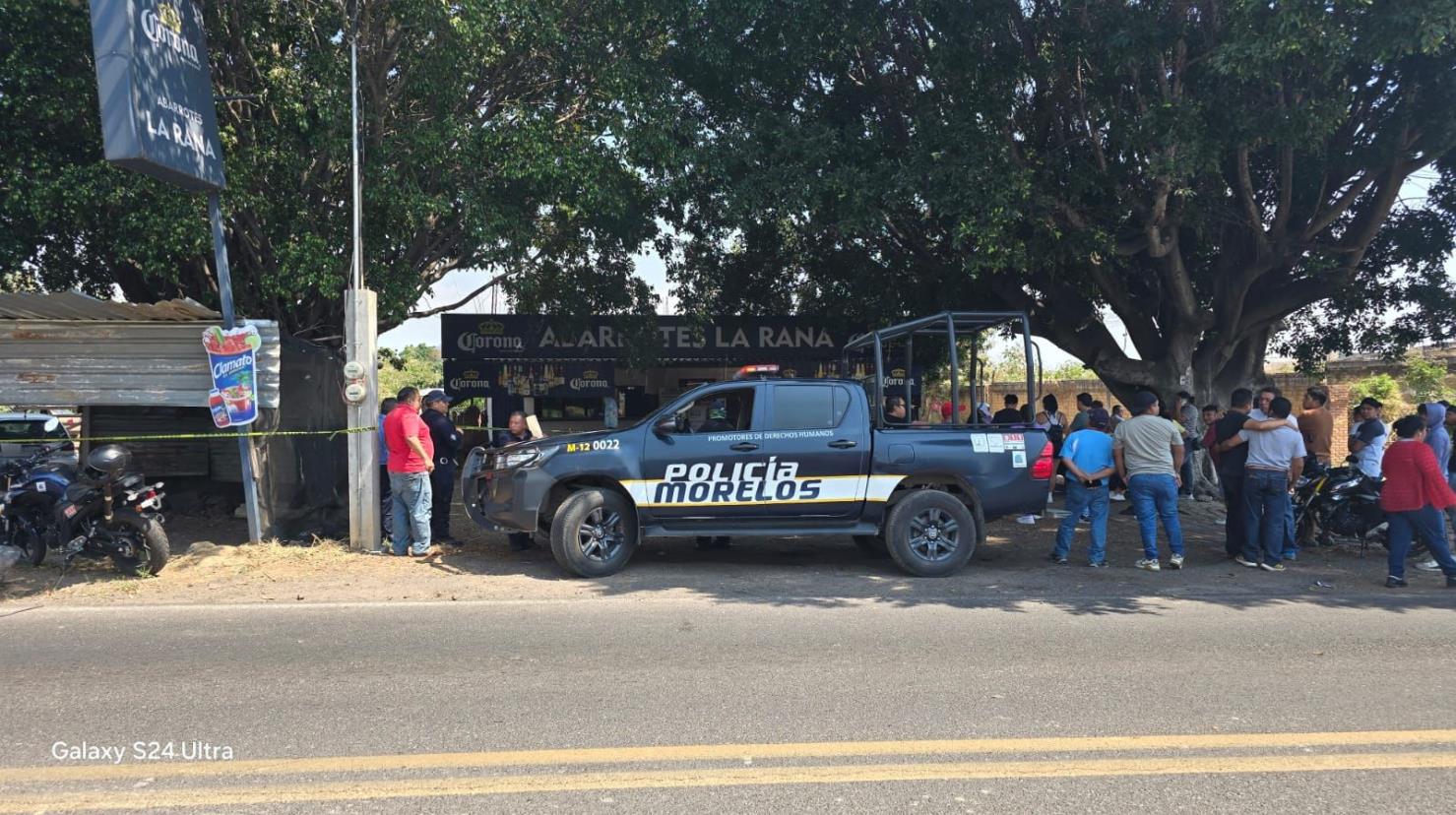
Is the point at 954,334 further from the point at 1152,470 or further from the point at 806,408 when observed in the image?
the point at 1152,470

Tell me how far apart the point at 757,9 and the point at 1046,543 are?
755 centimetres

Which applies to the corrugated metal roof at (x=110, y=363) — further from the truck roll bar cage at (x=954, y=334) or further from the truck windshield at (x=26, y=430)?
the truck roll bar cage at (x=954, y=334)

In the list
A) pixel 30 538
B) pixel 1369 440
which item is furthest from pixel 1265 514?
pixel 30 538

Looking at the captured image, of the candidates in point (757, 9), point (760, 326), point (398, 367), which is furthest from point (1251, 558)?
point (398, 367)

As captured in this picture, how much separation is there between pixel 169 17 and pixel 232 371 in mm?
3337

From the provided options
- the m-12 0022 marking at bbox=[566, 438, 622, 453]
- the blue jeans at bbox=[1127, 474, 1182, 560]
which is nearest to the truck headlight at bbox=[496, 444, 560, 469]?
the m-12 0022 marking at bbox=[566, 438, 622, 453]

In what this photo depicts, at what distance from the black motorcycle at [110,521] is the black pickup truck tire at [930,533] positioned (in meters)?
6.64

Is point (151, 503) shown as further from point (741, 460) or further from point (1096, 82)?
point (1096, 82)

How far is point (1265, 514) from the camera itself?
28.3 feet

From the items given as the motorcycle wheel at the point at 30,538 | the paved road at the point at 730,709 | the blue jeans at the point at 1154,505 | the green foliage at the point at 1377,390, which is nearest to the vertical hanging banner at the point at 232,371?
the motorcycle wheel at the point at 30,538

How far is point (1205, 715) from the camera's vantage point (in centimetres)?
448

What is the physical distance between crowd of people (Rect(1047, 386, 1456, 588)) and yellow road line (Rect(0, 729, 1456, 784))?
13.7ft

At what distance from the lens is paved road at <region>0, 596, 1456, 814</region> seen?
3.62 metres

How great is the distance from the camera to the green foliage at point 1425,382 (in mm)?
23078
